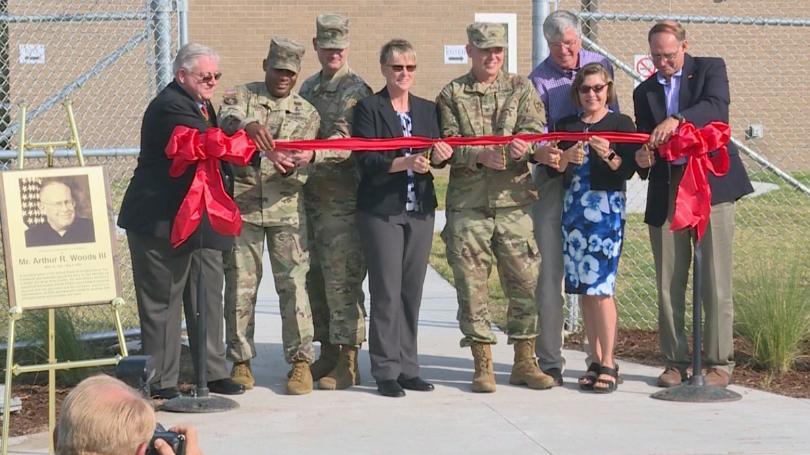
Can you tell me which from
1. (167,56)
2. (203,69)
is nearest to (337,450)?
(203,69)

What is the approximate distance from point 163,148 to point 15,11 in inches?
504

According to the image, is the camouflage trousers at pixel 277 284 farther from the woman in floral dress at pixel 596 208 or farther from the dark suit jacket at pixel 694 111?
the dark suit jacket at pixel 694 111

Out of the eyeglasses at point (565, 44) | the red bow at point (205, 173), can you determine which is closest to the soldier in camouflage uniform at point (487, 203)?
the eyeglasses at point (565, 44)

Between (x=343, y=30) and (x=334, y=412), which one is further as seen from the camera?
(x=343, y=30)

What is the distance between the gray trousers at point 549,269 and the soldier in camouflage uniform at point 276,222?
1394 mm

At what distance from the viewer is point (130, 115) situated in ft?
64.2

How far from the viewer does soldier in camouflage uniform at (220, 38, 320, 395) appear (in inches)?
299

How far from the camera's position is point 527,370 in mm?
→ 7805

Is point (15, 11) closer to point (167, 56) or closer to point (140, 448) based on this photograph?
point (167, 56)

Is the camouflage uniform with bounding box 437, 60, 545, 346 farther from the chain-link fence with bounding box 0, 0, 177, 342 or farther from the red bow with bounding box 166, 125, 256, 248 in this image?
the chain-link fence with bounding box 0, 0, 177, 342

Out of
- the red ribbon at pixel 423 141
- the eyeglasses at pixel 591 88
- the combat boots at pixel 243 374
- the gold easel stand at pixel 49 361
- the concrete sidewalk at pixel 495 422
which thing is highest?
the eyeglasses at pixel 591 88

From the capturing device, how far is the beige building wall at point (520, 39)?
20531 mm

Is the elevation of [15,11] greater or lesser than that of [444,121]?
greater

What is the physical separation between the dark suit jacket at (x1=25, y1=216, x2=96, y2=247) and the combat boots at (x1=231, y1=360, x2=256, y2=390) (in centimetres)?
148
